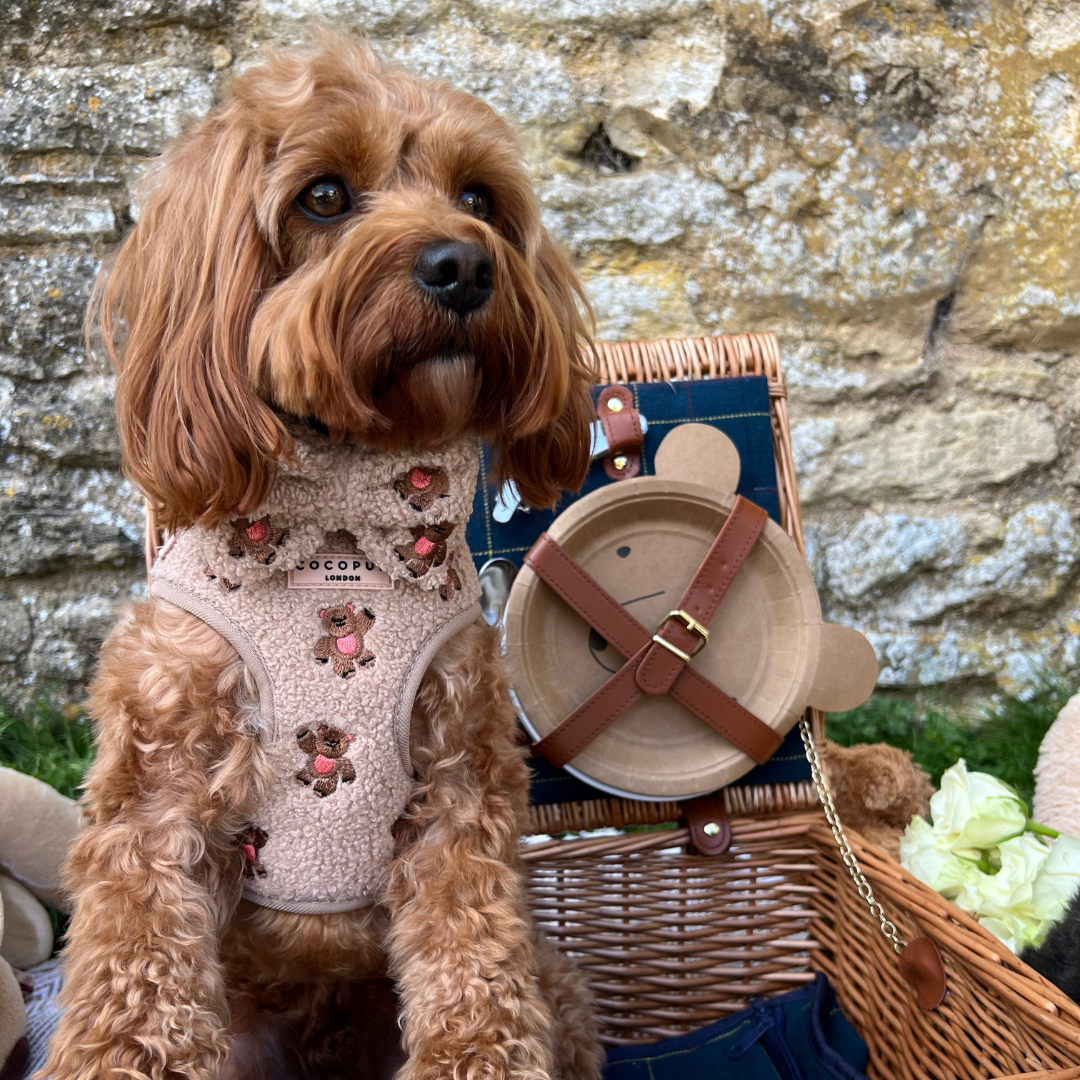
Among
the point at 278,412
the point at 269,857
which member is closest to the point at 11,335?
the point at 278,412

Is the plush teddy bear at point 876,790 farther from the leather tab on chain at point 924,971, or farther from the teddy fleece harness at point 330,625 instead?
the teddy fleece harness at point 330,625

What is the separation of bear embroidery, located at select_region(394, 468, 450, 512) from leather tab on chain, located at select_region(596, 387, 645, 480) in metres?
0.74

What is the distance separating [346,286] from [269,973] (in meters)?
1.04

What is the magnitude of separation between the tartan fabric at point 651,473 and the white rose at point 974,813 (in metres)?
0.28

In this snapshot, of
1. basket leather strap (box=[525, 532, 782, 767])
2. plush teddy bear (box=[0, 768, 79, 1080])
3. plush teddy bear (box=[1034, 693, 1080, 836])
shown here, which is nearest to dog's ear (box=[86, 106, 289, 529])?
basket leather strap (box=[525, 532, 782, 767])

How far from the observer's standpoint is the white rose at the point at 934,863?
187cm

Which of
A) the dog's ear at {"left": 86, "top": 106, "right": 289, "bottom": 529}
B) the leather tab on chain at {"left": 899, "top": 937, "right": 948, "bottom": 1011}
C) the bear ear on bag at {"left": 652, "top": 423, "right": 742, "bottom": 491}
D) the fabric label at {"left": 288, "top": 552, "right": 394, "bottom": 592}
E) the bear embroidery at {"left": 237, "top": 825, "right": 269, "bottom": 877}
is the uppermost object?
the dog's ear at {"left": 86, "top": 106, "right": 289, "bottom": 529}

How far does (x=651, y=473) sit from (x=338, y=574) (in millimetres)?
900

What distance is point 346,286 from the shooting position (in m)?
1.16

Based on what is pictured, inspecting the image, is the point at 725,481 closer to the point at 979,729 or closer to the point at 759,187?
the point at 759,187

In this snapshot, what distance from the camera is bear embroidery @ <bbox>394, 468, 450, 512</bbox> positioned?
1293 mm

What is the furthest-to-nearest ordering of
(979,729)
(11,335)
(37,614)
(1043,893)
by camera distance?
(979,729), (37,614), (11,335), (1043,893)

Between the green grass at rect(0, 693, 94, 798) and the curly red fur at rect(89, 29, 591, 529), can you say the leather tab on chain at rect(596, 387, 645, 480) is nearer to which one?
the curly red fur at rect(89, 29, 591, 529)

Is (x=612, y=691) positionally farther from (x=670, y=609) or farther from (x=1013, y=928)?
(x=1013, y=928)
